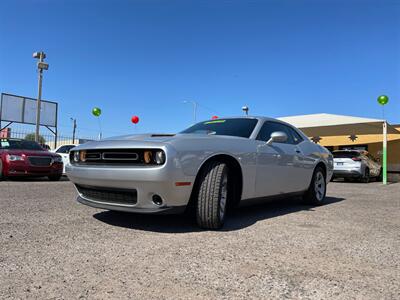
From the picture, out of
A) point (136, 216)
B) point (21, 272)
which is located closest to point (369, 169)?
point (136, 216)

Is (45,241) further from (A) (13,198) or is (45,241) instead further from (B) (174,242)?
(A) (13,198)

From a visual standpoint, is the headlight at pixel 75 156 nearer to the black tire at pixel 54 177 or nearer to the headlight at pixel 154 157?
the headlight at pixel 154 157

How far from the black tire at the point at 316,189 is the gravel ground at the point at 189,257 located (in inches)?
50.9

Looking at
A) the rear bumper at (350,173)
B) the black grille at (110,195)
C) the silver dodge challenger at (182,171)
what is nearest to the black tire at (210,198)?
the silver dodge challenger at (182,171)

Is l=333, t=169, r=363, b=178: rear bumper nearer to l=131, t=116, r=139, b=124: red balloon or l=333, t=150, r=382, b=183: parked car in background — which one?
l=333, t=150, r=382, b=183: parked car in background

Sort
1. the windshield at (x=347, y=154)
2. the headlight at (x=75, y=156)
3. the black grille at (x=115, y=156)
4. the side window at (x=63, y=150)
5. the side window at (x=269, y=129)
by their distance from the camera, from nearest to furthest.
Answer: the black grille at (x=115, y=156) → the headlight at (x=75, y=156) → the side window at (x=269, y=129) → the side window at (x=63, y=150) → the windshield at (x=347, y=154)

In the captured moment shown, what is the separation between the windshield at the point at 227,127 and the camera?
4.37 m

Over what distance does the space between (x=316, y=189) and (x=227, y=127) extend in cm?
214

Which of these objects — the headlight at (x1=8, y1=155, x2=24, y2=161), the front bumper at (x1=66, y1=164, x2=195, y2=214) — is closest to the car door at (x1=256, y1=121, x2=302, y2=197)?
the front bumper at (x1=66, y1=164, x2=195, y2=214)

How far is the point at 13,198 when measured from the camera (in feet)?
17.5

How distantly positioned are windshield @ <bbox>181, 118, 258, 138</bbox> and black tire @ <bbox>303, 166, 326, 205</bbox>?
5.61 feet

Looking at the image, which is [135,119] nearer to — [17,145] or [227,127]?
[17,145]

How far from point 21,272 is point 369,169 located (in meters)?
13.7

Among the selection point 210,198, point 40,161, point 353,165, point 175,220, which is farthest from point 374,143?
point 210,198
